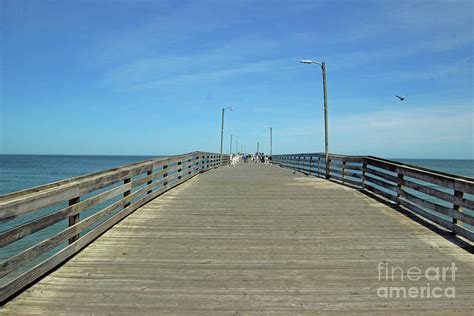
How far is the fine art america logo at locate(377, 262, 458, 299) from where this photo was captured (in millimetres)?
4309

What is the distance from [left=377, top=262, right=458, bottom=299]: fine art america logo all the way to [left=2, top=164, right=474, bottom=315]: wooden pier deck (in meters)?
0.05

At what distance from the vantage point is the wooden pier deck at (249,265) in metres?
4.02

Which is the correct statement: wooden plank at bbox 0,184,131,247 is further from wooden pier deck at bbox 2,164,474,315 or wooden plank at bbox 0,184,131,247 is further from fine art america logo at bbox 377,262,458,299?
fine art america logo at bbox 377,262,458,299

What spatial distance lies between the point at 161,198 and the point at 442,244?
6.87m

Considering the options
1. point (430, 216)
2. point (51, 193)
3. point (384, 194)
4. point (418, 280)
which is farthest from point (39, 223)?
point (384, 194)

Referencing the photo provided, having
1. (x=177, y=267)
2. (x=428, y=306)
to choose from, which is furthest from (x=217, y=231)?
(x=428, y=306)

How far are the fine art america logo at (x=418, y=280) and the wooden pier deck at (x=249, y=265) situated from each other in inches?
2.0

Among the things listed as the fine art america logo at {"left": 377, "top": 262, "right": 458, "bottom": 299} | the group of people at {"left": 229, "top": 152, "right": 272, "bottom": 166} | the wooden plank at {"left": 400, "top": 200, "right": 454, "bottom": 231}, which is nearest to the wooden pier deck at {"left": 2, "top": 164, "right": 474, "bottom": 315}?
the fine art america logo at {"left": 377, "top": 262, "right": 458, "bottom": 299}

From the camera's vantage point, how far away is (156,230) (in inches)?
279

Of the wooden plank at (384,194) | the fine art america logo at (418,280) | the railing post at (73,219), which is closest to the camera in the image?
the fine art america logo at (418,280)

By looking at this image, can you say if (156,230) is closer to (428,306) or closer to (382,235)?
(382,235)

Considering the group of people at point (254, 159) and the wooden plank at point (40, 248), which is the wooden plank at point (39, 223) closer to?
→ the wooden plank at point (40, 248)

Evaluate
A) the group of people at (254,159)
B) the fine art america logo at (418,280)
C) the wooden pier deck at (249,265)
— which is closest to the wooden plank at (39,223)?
the wooden pier deck at (249,265)

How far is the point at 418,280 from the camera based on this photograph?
4.71m
